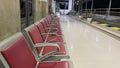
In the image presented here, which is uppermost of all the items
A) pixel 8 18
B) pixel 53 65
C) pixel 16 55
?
pixel 8 18

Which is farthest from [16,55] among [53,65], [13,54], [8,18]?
[8,18]

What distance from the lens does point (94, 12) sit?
35.5ft

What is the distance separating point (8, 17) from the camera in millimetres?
2324

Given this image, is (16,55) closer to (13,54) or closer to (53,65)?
(13,54)

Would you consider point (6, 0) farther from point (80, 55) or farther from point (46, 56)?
point (80, 55)

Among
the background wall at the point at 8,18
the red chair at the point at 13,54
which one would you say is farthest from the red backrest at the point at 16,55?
the background wall at the point at 8,18

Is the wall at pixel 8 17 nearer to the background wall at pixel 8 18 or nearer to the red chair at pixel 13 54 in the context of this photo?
the background wall at pixel 8 18

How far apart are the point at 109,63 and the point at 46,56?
1.66 metres

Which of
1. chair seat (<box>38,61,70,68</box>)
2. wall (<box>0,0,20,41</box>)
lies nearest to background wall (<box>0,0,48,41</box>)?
wall (<box>0,0,20,41</box>)

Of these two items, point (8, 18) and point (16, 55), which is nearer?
point (16, 55)

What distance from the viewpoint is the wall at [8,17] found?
2089mm

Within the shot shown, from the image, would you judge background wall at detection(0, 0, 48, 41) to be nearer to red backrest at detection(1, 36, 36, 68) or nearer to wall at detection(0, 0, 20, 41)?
wall at detection(0, 0, 20, 41)

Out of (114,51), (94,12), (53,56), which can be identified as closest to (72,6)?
(94,12)

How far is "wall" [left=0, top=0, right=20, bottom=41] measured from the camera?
2089 mm
